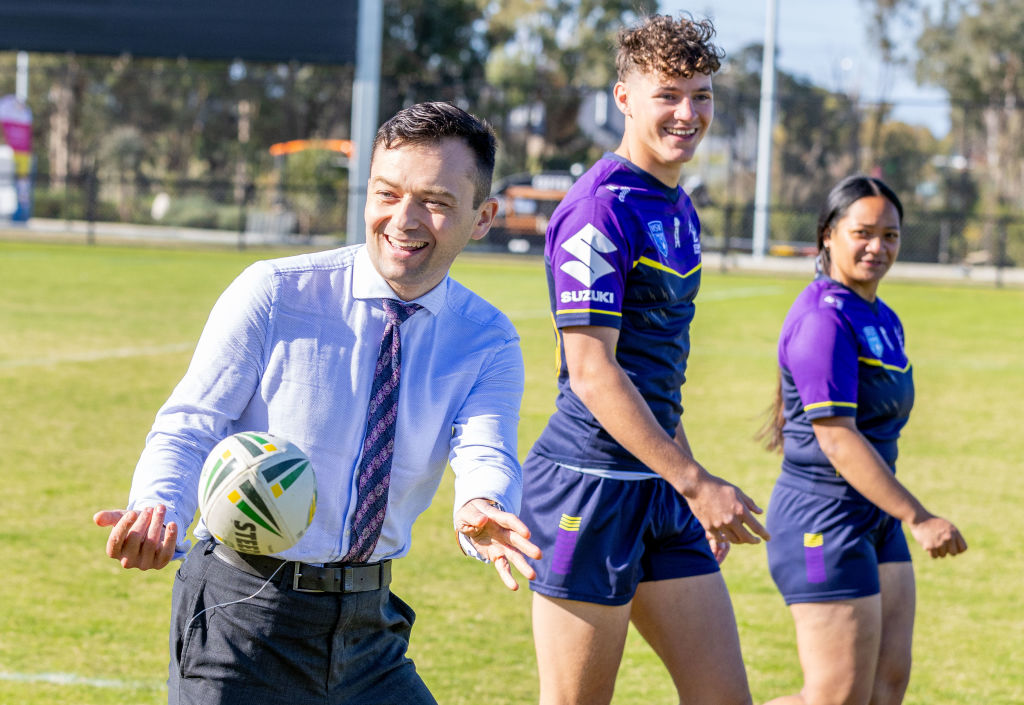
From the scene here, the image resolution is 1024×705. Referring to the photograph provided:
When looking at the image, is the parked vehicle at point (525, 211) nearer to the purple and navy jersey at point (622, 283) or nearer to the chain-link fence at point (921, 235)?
the chain-link fence at point (921, 235)

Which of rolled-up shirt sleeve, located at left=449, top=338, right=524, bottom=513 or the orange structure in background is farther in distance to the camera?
the orange structure in background

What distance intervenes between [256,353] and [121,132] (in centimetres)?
6437

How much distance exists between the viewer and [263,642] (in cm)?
308

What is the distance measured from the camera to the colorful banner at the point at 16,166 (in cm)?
3822

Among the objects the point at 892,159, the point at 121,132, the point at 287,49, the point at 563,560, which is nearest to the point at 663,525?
the point at 563,560

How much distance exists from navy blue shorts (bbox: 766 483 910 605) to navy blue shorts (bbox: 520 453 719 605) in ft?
1.58

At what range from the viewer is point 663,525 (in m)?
4.07

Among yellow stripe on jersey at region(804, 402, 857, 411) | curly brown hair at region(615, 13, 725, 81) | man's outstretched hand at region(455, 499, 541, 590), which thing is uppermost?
curly brown hair at region(615, 13, 725, 81)

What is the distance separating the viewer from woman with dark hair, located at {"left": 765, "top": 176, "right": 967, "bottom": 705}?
4359mm

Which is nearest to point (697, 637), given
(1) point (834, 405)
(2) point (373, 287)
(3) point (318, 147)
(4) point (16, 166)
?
(1) point (834, 405)

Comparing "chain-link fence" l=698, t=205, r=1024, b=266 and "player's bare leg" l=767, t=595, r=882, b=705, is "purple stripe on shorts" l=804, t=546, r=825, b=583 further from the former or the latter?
"chain-link fence" l=698, t=205, r=1024, b=266

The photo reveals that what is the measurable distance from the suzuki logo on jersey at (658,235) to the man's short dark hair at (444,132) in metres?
0.86

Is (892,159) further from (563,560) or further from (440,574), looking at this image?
(563,560)

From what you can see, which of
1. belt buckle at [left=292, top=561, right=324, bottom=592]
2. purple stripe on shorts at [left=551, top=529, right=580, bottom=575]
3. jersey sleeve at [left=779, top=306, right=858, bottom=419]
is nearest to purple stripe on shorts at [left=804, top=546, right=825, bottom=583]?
jersey sleeve at [left=779, top=306, right=858, bottom=419]
